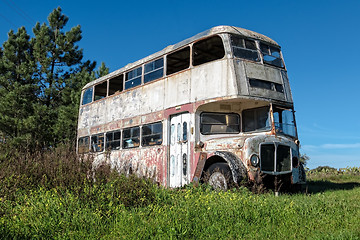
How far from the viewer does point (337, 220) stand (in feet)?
16.5

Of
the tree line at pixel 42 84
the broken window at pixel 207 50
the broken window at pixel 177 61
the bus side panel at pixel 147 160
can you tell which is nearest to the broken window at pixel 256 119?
the broken window at pixel 207 50

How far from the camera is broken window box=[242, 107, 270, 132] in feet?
28.5

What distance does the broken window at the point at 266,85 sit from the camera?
8.46 meters

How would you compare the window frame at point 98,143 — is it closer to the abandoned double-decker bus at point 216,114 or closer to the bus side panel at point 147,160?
the bus side panel at point 147,160

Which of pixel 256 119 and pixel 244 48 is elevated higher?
pixel 244 48

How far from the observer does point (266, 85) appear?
8664 mm

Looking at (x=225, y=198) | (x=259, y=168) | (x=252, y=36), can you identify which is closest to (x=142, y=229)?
(x=225, y=198)

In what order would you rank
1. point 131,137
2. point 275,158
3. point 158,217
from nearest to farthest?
point 158,217, point 275,158, point 131,137

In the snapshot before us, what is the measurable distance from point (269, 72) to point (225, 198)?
4.10 m

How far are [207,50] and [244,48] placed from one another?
123cm

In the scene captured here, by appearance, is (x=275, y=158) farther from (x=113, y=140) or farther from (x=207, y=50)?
(x=113, y=140)

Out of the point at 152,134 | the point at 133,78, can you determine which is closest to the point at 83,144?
the point at 133,78

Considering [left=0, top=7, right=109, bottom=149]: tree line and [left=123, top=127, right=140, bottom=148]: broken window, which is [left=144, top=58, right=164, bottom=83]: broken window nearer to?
[left=123, top=127, right=140, bottom=148]: broken window

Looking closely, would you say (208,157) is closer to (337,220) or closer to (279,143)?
(279,143)
